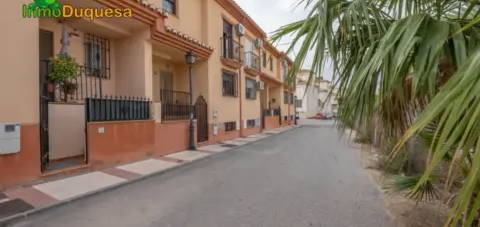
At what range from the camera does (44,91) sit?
6109 mm

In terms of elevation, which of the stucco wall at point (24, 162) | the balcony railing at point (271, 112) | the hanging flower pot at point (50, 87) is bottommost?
the stucco wall at point (24, 162)

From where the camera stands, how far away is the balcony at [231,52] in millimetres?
13250

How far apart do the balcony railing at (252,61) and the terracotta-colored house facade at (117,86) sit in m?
1.50

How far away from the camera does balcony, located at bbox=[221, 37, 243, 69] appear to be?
13250 millimetres

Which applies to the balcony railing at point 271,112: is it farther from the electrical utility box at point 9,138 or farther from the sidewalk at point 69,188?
the electrical utility box at point 9,138

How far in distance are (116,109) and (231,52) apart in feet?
27.4

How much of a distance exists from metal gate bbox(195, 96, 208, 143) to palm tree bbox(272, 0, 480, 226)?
8523 millimetres

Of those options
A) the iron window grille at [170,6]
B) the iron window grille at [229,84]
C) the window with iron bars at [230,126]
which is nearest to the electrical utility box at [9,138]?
the iron window grille at [170,6]

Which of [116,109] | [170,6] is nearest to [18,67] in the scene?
[116,109]

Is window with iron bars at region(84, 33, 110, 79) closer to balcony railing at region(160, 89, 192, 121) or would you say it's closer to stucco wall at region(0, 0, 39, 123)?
balcony railing at region(160, 89, 192, 121)

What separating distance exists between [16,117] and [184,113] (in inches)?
228

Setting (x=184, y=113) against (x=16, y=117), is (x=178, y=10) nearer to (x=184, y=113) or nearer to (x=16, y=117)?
(x=184, y=113)

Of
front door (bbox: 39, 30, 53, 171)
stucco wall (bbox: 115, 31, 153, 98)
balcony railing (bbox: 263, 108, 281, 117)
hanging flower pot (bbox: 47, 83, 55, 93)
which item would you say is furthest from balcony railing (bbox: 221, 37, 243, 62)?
hanging flower pot (bbox: 47, 83, 55, 93)

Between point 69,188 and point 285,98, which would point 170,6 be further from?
point 285,98
